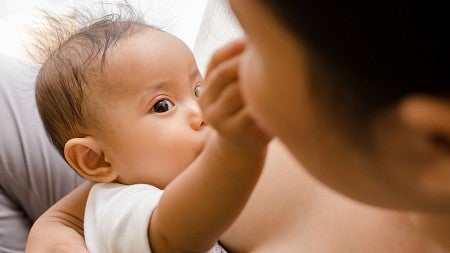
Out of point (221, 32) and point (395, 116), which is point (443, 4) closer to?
point (395, 116)

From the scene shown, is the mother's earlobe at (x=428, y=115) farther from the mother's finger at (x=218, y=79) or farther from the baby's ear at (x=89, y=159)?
the baby's ear at (x=89, y=159)

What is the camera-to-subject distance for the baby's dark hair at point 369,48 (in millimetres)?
307

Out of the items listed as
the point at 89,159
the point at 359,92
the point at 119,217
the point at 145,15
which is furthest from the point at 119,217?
the point at 145,15

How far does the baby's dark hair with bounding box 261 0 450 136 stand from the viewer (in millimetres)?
307

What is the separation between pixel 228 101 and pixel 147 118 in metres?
0.24

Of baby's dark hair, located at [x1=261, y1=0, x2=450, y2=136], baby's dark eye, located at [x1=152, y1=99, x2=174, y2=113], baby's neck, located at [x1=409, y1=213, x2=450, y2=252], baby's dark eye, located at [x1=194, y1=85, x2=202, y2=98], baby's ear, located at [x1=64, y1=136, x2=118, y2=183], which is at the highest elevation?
baby's dark hair, located at [x1=261, y1=0, x2=450, y2=136]

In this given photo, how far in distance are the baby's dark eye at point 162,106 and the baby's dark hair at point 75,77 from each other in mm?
55

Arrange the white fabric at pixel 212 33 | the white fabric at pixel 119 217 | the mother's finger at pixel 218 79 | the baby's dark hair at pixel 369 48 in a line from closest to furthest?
1. the baby's dark hair at pixel 369 48
2. the mother's finger at pixel 218 79
3. the white fabric at pixel 119 217
4. the white fabric at pixel 212 33

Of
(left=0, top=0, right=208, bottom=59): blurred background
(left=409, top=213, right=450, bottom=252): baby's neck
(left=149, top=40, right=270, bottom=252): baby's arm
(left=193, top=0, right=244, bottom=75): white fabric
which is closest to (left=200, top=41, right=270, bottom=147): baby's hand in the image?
(left=149, top=40, right=270, bottom=252): baby's arm

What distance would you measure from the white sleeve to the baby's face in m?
0.02

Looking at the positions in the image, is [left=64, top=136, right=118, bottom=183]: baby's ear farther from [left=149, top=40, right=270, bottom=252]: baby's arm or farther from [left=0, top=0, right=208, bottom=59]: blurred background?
[left=0, top=0, right=208, bottom=59]: blurred background

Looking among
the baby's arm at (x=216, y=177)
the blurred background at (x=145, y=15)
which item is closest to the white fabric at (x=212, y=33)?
the blurred background at (x=145, y=15)

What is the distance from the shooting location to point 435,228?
1.59 feet

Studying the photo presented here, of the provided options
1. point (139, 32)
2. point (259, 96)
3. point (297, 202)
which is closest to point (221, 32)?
point (139, 32)
